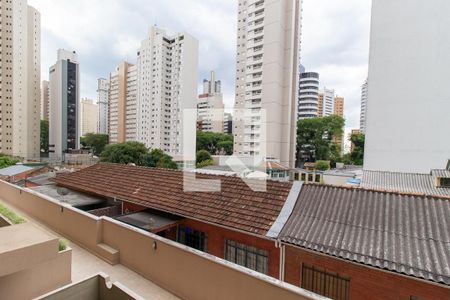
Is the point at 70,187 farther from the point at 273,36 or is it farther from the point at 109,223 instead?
the point at 273,36

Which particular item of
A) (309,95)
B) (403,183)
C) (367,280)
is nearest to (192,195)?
(367,280)

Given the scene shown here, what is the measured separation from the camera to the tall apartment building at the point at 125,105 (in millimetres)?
58375

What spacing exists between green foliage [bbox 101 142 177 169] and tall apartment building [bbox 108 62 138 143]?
23441 mm

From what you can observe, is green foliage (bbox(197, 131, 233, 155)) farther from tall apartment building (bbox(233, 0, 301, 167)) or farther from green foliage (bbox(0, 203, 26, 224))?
green foliage (bbox(0, 203, 26, 224))

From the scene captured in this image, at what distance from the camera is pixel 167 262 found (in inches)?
179

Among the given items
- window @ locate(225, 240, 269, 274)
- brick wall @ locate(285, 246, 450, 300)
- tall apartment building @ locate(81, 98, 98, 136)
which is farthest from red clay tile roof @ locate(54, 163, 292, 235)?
tall apartment building @ locate(81, 98, 98, 136)

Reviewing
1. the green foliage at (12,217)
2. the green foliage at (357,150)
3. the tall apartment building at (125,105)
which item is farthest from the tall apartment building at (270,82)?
the green foliage at (12,217)

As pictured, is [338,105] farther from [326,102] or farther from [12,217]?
[12,217]

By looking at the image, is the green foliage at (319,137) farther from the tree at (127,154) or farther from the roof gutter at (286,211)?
the roof gutter at (286,211)

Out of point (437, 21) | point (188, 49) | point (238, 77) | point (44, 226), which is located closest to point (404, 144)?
point (437, 21)

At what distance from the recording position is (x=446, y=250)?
171 inches

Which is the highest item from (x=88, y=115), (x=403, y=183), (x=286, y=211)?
(x=88, y=115)

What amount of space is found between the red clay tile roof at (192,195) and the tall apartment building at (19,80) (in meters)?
36.9

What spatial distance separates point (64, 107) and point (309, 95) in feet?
189
